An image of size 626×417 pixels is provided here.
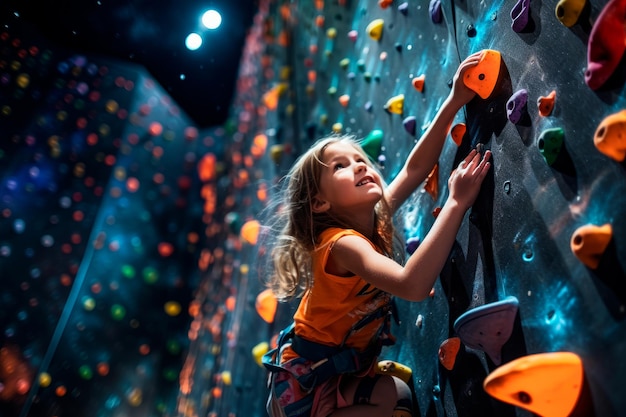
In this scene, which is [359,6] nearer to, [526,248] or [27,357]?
[526,248]

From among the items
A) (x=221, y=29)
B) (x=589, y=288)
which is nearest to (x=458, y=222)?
(x=589, y=288)

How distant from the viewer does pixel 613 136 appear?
2.44 feet

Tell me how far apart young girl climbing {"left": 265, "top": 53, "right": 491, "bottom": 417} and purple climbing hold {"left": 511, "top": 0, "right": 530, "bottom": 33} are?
12 cm

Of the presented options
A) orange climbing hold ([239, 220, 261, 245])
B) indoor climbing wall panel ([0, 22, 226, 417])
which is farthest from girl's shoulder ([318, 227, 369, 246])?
indoor climbing wall panel ([0, 22, 226, 417])

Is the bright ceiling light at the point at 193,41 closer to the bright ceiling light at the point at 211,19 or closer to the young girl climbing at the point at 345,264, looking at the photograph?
the bright ceiling light at the point at 211,19

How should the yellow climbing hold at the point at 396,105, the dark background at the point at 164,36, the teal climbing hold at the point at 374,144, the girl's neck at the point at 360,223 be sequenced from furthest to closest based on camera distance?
the dark background at the point at 164,36, the teal climbing hold at the point at 374,144, the yellow climbing hold at the point at 396,105, the girl's neck at the point at 360,223

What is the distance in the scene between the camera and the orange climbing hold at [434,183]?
54.0 inches

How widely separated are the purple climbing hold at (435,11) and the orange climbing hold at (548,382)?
1020 mm

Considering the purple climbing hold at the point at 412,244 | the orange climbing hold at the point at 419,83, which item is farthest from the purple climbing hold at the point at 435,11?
the purple climbing hold at the point at 412,244

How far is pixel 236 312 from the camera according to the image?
284 cm

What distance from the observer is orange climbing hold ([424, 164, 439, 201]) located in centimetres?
137

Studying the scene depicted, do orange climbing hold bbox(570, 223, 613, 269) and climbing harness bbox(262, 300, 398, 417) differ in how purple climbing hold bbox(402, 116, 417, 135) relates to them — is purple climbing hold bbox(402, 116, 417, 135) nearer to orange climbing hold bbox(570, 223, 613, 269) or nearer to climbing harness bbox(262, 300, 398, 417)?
climbing harness bbox(262, 300, 398, 417)

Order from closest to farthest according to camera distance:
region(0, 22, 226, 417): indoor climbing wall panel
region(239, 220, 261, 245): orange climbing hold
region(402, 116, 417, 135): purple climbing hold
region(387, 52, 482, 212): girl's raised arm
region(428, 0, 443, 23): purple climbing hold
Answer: region(387, 52, 482, 212): girl's raised arm < region(428, 0, 443, 23): purple climbing hold < region(402, 116, 417, 135): purple climbing hold < region(0, 22, 226, 417): indoor climbing wall panel < region(239, 220, 261, 245): orange climbing hold

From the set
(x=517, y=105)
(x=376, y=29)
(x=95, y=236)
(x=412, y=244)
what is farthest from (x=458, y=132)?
(x=95, y=236)
